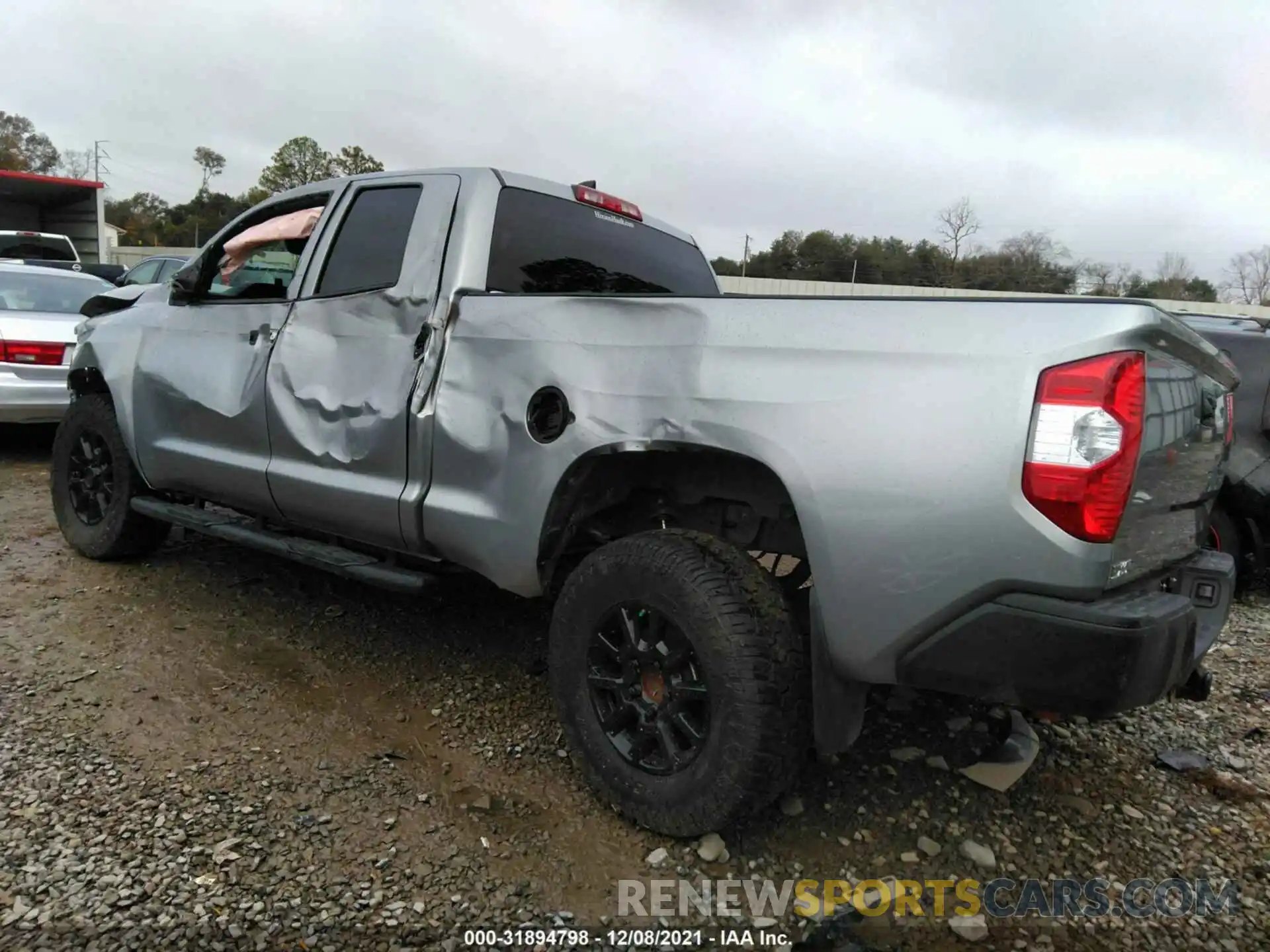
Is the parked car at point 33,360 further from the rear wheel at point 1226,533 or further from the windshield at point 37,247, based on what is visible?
the windshield at point 37,247

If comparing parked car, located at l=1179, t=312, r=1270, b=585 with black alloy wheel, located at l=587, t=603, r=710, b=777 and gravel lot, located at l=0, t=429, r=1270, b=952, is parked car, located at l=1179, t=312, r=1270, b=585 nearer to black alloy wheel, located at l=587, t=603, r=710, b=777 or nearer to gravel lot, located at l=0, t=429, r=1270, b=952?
gravel lot, located at l=0, t=429, r=1270, b=952

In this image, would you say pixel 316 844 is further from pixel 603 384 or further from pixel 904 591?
pixel 904 591

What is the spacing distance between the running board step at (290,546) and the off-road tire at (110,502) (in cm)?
15

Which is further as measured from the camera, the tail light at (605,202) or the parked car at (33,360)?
the parked car at (33,360)

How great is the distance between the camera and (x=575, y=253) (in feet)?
11.1

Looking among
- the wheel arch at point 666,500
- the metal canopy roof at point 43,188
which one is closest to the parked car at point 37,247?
the metal canopy roof at point 43,188

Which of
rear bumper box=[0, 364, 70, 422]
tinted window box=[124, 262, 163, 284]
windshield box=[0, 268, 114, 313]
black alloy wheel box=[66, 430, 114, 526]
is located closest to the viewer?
black alloy wheel box=[66, 430, 114, 526]

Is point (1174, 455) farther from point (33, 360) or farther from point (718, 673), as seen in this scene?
point (33, 360)

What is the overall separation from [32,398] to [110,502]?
2.75 meters

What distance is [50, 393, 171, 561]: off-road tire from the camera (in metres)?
4.34

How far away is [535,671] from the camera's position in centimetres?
357

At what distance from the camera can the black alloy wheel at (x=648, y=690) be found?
7.72 ft

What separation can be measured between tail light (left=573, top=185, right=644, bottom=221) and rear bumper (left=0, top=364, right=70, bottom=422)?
483 centimetres

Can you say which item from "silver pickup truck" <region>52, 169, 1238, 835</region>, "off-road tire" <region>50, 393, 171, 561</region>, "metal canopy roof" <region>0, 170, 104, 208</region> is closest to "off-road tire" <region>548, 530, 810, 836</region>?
"silver pickup truck" <region>52, 169, 1238, 835</region>
